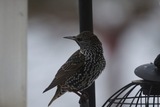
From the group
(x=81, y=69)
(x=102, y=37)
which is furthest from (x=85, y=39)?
(x=102, y=37)

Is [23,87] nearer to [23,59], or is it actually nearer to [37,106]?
[23,59]

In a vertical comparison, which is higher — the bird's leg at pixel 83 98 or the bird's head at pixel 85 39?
the bird's head at pixel 85 39

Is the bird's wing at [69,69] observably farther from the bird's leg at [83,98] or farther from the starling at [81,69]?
the bird's leg at [83,98]

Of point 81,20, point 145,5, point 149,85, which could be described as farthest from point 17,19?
point 145,5

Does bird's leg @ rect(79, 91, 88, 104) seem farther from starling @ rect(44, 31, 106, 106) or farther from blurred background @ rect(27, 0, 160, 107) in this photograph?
blurred background @ rect(27, 0, 160, 107)

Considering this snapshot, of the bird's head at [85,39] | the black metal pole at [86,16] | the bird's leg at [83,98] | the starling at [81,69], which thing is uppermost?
the black metal pole at [86,16]

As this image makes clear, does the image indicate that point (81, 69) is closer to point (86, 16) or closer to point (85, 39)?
point (85, 39)

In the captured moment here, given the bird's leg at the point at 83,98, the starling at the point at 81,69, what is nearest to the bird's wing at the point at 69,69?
the starling at the point at 81,69
